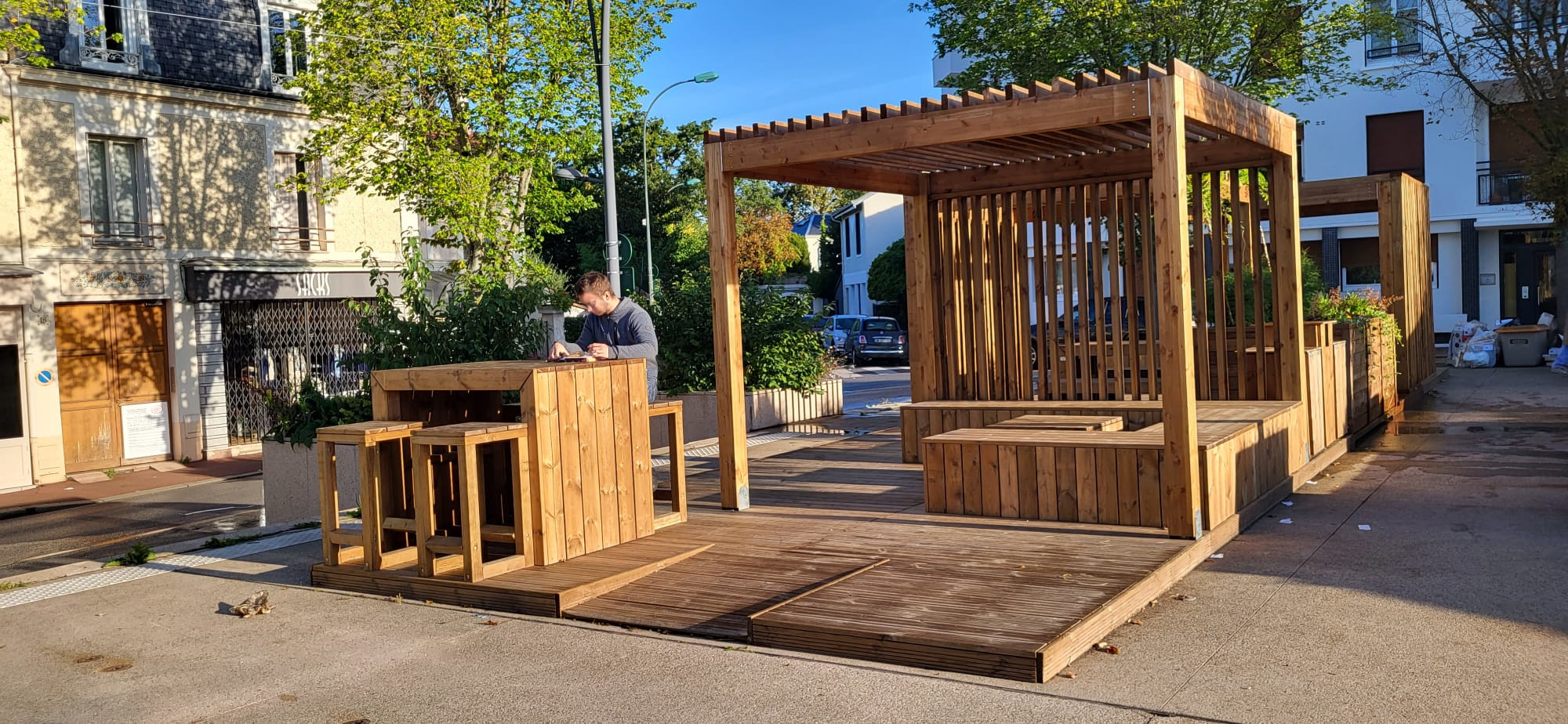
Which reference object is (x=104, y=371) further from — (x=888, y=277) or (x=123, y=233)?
(x=888, y=277)

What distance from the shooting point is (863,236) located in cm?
5194

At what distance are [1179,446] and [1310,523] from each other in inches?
54.6

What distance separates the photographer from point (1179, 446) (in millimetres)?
7059

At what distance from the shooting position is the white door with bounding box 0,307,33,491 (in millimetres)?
16938

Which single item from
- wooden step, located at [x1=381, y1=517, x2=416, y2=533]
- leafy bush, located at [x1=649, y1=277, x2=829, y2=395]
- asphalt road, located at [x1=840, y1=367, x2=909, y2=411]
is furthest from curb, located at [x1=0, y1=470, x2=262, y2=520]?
wooden step, located at [x1=381, y1=517, x2=416, y2=533]

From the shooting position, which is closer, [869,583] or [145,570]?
[869,583]

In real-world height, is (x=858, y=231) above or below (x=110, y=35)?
below

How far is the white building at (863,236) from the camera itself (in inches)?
1996

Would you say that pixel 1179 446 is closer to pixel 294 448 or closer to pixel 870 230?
pixel 294 448

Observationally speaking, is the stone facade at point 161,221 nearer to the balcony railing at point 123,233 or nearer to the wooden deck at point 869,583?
the balcony railing at point 123,233

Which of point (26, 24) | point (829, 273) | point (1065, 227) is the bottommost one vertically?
point (1065, 227)

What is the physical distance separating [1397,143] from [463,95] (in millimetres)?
26159

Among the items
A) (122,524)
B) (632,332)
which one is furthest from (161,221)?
(632,332)

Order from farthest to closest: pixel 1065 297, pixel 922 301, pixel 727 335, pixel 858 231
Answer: pixel 858 231 < pixel 1065 297 < pixel 922 301 < pixel 727 335
